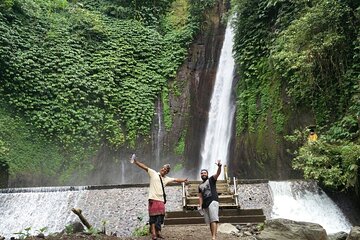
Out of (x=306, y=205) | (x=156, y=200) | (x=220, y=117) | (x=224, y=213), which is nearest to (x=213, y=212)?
(x=156, y=200)

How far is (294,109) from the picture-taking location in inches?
Answer: 585

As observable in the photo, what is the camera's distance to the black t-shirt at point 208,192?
7.63 meters

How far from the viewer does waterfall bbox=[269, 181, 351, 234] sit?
36.4 ft

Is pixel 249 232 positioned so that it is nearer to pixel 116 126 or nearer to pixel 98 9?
pixel 116 126

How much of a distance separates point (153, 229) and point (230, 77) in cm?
1368

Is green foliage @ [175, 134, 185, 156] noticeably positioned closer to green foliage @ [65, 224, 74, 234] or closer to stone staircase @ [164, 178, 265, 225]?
stone staircase @ [164, 178, 265, 225]

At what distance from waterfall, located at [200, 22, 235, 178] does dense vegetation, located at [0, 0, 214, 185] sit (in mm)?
2624

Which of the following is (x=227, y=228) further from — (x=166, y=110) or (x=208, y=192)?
(x=166, y=110)

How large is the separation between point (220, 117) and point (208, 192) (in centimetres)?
1218

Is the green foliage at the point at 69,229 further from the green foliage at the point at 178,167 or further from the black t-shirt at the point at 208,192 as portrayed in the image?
the green foliage at the point at 178,167

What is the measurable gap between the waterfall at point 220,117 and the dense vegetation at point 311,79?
3.75 ft

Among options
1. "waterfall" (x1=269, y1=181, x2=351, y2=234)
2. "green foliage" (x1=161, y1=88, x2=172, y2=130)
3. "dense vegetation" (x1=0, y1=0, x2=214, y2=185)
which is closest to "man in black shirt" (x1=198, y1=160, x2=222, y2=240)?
"waterfall" (x1=269, y1=181, x2=351, y2=234)

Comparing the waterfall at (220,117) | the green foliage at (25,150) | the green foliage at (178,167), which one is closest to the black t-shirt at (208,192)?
the waterfall at (220,117)

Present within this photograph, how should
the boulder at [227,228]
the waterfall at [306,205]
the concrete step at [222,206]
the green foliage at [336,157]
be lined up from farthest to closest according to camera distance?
the waterfall at [306,205], the concrete step at [222,206], the green foliage at [336,157], the boulder at [227,228]
